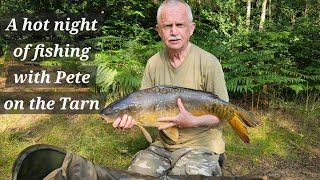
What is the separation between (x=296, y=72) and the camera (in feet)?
21.1

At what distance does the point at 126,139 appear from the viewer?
207 inches

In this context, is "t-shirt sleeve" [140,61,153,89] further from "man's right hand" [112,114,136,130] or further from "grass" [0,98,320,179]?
"grass" [0,98,320,179]

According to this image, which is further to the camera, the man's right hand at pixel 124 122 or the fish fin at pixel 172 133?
the fish fin at pixel 172 133

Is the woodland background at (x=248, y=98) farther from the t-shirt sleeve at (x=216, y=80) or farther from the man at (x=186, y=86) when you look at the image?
the t-shirt sleeve at (x=216, y=80)

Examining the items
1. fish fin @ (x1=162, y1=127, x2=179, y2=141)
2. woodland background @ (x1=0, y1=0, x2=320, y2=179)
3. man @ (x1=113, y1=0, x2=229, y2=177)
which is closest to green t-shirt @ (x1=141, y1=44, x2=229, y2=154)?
man @ (x1=113, y1=0, x2=229, y2=177)

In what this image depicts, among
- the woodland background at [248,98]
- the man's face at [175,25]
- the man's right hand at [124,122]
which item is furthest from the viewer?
the woodland background at [248,98]

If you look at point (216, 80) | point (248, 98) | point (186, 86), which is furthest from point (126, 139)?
point (248, 98)

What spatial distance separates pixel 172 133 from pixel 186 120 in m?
0.19

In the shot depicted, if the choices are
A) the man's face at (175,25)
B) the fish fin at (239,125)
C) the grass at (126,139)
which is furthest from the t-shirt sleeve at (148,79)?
the grass at (126,139)

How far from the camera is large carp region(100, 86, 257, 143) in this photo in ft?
8.88

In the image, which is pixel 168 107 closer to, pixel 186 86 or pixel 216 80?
pixel 186 86

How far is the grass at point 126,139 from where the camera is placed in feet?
15.6

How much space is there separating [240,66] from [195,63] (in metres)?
3.49

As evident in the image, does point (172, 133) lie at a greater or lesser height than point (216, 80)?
lesser
